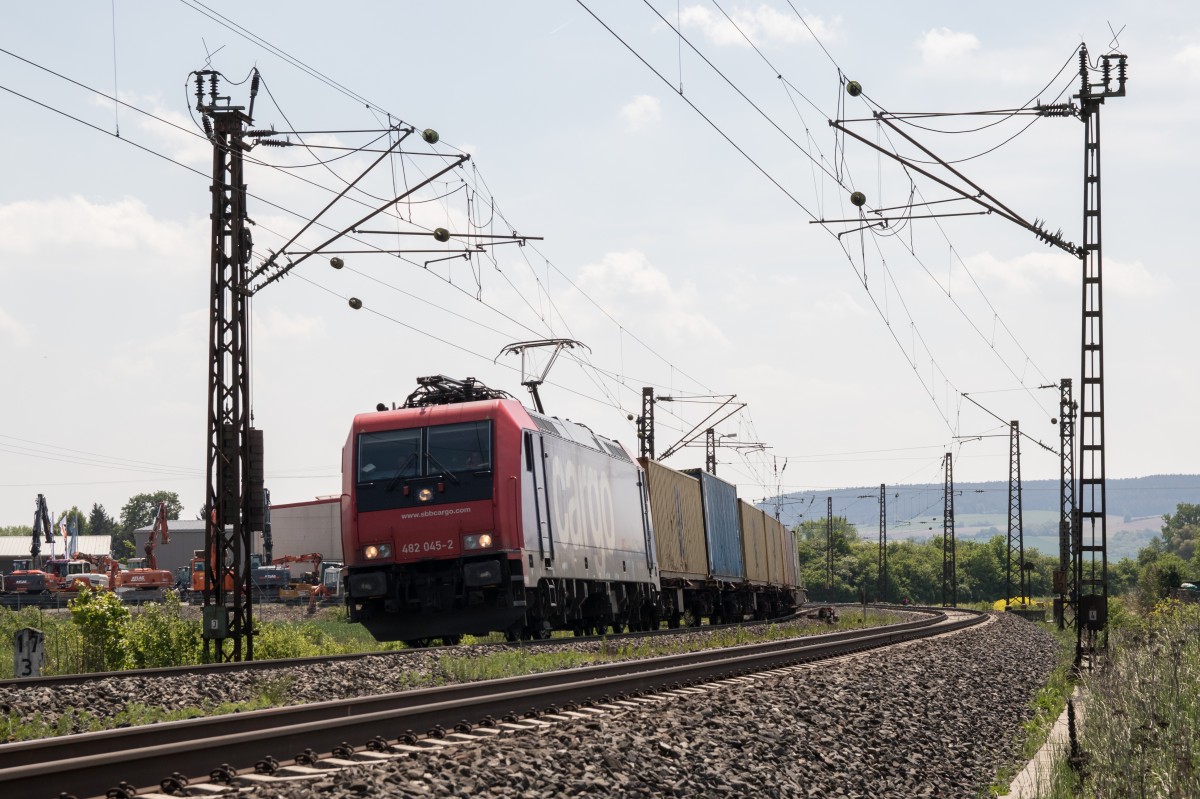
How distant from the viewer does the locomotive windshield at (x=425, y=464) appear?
775 inches

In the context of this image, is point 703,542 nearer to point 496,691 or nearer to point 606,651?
point 606,651

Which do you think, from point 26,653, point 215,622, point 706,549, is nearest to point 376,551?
point 215,622

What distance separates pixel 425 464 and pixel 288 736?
11.6 meters

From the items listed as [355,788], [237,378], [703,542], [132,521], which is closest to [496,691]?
[355,788]

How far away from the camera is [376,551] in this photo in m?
19.8

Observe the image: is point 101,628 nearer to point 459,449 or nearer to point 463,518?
point 463,518

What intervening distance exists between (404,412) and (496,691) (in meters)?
8.71

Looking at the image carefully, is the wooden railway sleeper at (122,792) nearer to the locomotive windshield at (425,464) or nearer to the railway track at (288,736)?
the railway track at (288,736)

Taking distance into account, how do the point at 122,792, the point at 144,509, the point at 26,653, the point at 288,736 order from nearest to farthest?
the point at 122,792 < the point at 288,736 < the point at 26,653 < the point at 144,509

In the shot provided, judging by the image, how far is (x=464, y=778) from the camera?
24.1 ft

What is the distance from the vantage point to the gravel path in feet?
24.6

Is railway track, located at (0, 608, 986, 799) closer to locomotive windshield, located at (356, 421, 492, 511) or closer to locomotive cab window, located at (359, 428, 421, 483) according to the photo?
locomotive windshield, located at (356, 421, 492, 511)

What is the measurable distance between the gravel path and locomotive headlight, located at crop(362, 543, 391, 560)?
690 centimetres

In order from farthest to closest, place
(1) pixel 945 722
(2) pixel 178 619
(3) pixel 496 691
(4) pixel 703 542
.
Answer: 1. (4) pixel 703 542
2. (2) pixel 178 619
3. (1) pixel 945 722
4. (3) pixel 496 691
